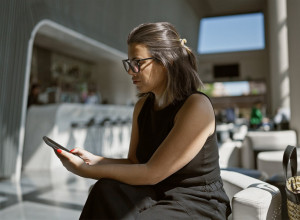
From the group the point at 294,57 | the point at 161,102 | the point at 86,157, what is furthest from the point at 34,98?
the point at 161,102

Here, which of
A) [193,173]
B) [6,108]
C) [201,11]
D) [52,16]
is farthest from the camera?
[201,11]

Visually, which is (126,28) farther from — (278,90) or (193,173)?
(193,173)

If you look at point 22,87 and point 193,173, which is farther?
point 22,87

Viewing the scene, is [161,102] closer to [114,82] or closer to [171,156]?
[171,156]

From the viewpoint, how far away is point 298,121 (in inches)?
164

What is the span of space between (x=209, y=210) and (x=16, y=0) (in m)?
4.91

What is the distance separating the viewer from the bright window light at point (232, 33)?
62.0ft

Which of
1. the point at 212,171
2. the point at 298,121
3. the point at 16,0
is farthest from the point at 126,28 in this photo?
the point at 212,171

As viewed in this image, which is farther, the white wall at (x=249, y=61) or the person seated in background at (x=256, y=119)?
the white wall at (x=249, y=61)

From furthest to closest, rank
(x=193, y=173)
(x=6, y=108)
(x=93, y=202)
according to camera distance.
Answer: (x=6, y=108) → (x=193, y=173) → (x=93, y=202)

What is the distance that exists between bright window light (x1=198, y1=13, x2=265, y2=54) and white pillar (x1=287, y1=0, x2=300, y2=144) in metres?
14.6

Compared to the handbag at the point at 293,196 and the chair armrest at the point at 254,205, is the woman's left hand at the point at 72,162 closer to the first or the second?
the chair armrest at the point at 254,205

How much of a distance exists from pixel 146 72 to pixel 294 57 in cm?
333

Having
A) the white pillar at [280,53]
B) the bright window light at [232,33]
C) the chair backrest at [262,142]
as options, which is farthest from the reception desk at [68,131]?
the bright window light at [232,33]
